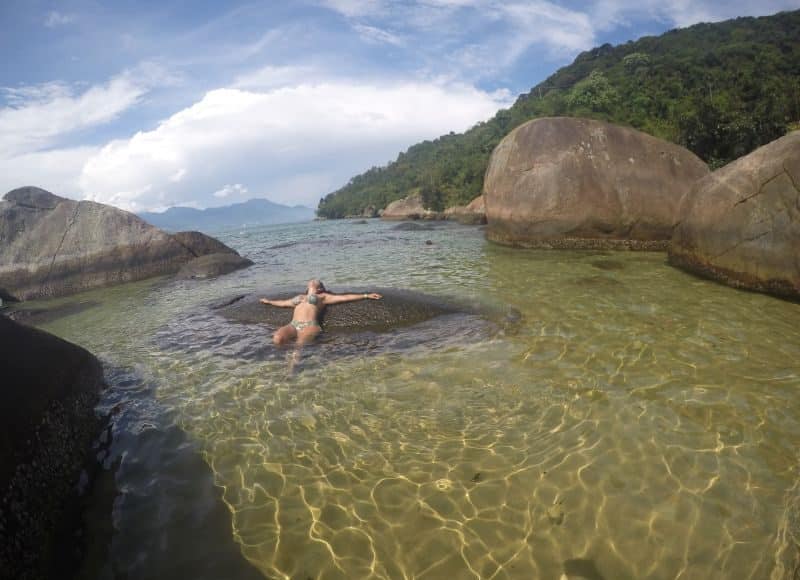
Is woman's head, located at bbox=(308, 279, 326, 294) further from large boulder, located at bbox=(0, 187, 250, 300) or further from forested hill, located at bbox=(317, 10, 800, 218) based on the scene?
forested hill, located at bbox=(317, 10, 800, 218)

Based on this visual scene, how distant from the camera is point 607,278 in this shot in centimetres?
921

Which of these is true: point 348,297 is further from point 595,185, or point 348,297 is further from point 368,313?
point 595,185

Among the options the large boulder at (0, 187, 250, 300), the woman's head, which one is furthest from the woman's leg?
the large boulder at (0, 187, 250, 300)

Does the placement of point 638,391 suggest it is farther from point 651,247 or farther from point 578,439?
point 651,247

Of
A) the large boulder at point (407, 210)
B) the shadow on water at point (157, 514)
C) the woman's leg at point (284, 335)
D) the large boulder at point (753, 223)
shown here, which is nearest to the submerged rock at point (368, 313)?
the woman's leg at point (284, 335)

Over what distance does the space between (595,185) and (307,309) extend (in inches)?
389

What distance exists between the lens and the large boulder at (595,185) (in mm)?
12234

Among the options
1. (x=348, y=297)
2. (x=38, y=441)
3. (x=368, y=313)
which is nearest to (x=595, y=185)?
(x=348, y=297)

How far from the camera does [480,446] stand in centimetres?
365

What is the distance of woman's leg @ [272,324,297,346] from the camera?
243 inches

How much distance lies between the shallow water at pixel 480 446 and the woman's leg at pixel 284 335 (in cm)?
19

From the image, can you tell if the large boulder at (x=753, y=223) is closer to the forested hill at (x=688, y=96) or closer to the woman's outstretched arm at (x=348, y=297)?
the woman's outstretched arm at (x=348, y=297)

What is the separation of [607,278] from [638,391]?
545 cm

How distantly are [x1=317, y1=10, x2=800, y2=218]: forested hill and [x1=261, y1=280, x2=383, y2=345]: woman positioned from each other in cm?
2944
